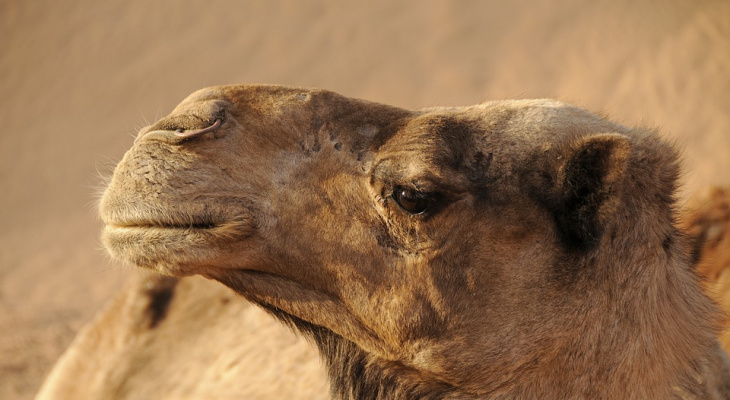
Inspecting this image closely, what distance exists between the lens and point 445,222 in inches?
87.6

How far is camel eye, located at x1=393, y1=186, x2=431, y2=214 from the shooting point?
220 centimetres

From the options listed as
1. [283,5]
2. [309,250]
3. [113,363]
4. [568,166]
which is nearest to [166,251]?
[309,250]

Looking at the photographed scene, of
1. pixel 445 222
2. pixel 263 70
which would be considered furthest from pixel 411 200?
pixel 263 70

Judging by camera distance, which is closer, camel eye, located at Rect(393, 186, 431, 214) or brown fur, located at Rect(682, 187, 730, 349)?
camel eye, located at Rect(393, 186, 431, 214)

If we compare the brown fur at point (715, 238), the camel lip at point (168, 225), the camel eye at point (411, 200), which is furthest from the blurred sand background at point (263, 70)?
the camel eye at point (411, 200)

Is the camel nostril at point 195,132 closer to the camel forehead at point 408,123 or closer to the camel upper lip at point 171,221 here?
the camel forehead at point 408,123

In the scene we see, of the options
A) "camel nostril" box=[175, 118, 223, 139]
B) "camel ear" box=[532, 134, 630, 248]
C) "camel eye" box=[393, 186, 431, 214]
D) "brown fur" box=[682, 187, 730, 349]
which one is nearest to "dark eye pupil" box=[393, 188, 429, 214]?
"camel eye" box=[393, 186, 431, 214]

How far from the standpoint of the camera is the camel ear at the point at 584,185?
7.02ft

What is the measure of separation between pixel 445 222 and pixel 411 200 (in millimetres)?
115

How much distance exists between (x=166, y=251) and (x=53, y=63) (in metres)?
12.2

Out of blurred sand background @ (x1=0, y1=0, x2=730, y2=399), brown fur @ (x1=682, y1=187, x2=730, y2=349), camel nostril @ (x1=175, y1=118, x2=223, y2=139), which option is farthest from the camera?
blurred sand background @ (x1=0, y1=0, x2=730, y2=399)

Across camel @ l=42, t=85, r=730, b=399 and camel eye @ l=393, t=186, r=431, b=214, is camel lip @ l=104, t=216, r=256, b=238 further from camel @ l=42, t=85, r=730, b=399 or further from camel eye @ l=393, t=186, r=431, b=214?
camel eye @ l=393, t=186, r=431, b=214

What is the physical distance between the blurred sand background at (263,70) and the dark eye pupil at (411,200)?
6.51m

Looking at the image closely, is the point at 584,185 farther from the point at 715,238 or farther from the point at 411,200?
the point at 715,238
